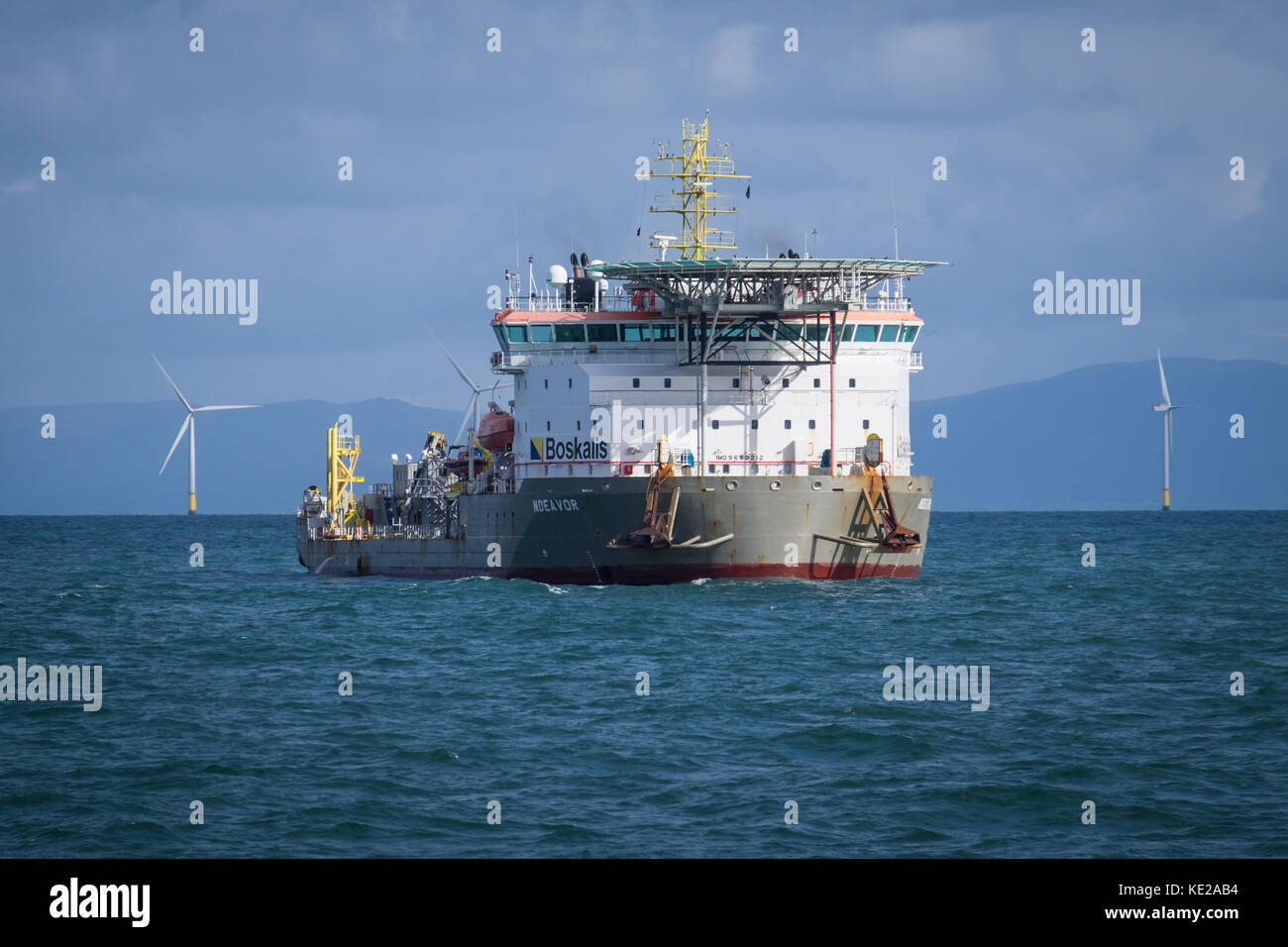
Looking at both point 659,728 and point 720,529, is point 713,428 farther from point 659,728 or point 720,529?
point 659,728

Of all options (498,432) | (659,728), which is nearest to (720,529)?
(498,432)

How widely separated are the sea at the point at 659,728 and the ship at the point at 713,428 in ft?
5.25

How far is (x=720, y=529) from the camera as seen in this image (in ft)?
166

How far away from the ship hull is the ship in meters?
0.06

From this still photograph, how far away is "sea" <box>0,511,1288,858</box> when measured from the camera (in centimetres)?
2142

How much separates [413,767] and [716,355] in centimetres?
3095

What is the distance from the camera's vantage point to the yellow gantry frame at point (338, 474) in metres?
79.7

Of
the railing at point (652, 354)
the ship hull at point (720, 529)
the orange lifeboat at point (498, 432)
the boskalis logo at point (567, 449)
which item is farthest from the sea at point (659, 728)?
the orange lifeboat at point (498, 432)

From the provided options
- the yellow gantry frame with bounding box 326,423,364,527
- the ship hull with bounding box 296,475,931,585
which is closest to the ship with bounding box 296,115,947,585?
the ship hull with bounding box 296,475,931,585

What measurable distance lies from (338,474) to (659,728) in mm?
55079

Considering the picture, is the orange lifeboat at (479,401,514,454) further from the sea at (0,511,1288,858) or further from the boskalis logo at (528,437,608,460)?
the sea at (0,511,1288,858)
